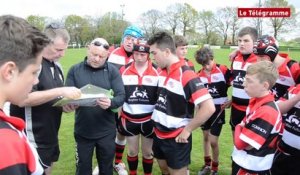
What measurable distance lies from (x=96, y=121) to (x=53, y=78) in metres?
0.89

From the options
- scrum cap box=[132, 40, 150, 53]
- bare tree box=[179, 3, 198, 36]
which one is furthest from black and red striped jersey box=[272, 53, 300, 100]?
bare tree box=[179, 3, 198, 36]

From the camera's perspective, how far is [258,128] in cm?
327

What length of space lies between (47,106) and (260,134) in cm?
228

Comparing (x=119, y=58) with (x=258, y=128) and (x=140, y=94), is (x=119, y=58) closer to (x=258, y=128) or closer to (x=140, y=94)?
(x=140, y=94)

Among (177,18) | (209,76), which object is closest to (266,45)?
(209,76)

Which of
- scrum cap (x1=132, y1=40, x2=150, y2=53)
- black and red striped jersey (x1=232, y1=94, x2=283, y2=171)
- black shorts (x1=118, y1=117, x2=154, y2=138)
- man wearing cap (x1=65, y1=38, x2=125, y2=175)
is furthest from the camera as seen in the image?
black shorts (x1=118, y1=117, x2=154, y2=138)

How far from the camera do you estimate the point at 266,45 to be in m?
4.43

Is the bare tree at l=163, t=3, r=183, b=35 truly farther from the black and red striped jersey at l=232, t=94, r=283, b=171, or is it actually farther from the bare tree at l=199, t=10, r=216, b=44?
the black and red striped jersey at l=232, t=94, r=283, b=171

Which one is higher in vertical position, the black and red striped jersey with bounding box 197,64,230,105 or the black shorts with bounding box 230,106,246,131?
the black and red striped jersey with bounding box 197,64,230,105

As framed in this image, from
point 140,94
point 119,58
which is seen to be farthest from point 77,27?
point 140,94

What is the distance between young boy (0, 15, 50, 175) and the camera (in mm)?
1436

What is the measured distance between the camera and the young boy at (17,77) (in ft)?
4.71

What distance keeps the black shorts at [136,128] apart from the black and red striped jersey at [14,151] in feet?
11.2

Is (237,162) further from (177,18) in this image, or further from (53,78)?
(177,18)
